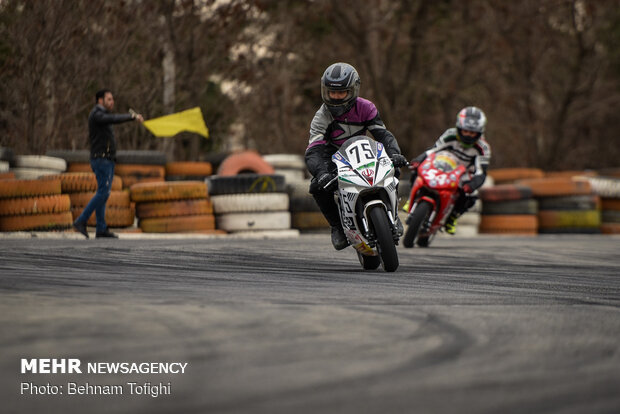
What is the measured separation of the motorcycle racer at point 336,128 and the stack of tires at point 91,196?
6638mm

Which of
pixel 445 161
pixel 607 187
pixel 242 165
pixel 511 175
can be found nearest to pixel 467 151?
pixel 445 161

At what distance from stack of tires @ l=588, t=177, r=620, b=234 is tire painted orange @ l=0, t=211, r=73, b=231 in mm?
11721

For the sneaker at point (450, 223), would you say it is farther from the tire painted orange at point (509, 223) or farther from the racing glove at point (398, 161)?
the tire painted orange at point (509, 223)

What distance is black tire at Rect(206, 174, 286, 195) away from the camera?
15.9 meters

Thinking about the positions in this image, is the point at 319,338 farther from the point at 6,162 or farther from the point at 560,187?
the point at 560,187

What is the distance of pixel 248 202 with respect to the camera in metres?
15.9

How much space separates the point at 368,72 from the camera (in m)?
27.7

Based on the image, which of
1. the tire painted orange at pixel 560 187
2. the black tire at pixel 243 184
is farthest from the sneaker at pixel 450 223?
the tire painted orange at pixel 560 187

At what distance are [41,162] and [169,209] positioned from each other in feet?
6.78

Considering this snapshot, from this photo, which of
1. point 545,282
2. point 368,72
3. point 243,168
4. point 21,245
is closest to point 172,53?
point 243,168

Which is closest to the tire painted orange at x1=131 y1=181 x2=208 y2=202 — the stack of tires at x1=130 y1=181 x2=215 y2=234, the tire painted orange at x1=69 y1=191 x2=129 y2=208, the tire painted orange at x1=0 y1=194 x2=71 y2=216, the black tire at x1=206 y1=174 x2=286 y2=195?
the stack of tires at x1=130 y1=181 x2=215 y2=234

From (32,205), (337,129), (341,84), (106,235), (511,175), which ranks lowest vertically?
(106,235)

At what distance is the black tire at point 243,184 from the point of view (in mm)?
15867

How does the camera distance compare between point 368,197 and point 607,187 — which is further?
point 607,187
